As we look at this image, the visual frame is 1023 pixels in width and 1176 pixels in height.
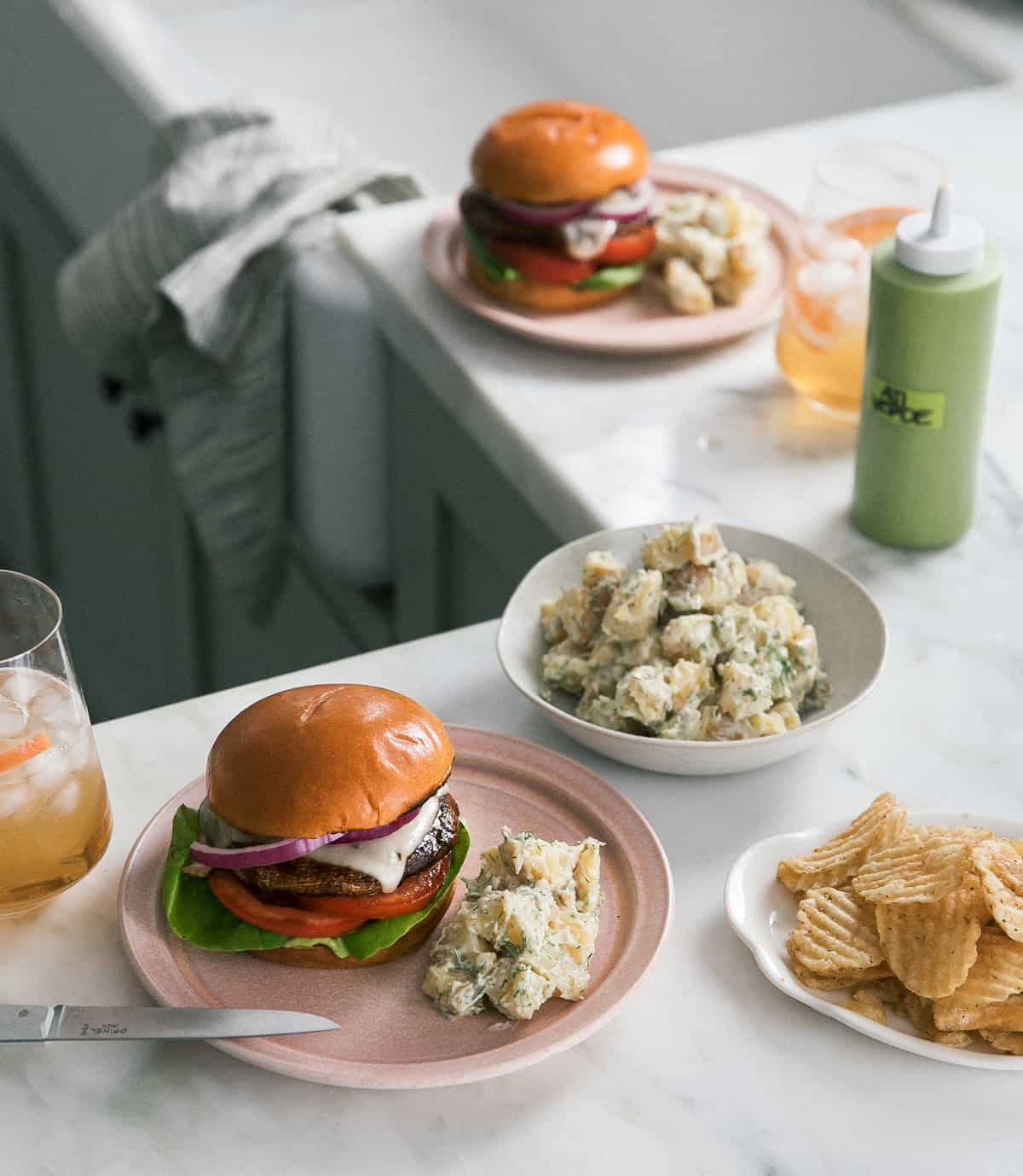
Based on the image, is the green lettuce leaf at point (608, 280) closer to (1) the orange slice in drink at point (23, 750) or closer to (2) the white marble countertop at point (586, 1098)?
(2) the white marble countertop at point (586, 1098)

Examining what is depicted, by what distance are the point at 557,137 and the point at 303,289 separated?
0.51 m

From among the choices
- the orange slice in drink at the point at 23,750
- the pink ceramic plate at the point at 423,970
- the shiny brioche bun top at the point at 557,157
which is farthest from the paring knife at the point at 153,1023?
the shiny brioche bun top at the point at 557,157

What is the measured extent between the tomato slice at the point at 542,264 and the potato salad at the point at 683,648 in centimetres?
54

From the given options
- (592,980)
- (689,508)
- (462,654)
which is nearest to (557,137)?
(689,508)

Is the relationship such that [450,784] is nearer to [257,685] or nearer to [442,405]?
[257,685]

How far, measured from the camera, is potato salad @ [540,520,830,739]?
3.76 feet

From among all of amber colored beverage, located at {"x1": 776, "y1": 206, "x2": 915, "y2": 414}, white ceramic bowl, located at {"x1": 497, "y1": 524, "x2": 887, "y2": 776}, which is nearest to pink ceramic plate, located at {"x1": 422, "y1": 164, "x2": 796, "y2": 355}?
amber colored beverage, located at {"x1": 776, "y1": 206, "x2": 915, "y2": 414}

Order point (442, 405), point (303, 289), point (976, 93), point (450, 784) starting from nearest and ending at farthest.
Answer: point (450, 784), point (442, 405), point (303, 289), point (976, 93)

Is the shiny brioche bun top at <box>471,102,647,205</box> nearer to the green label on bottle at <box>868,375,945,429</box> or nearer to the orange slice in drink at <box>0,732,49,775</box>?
the green label on bottle at <box>868,375,945,429</box>

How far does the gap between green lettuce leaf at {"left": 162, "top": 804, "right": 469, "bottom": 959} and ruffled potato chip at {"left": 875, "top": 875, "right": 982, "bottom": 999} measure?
0.88ft

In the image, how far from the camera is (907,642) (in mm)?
1332

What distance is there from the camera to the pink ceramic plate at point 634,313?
1.67 m

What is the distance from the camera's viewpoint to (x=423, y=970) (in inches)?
39.3

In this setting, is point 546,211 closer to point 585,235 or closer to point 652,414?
point 585,235
